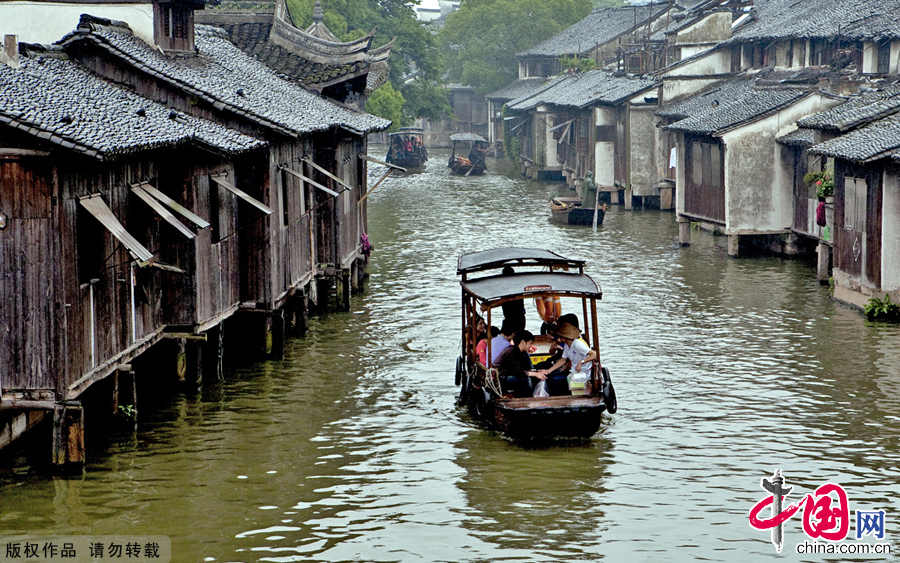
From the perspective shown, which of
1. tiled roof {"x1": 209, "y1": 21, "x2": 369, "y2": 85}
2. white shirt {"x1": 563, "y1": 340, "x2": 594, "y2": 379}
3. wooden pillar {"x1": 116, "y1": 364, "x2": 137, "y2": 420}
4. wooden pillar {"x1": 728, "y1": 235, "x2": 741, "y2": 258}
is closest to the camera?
wooden pillar {"x1": 116, "y1": 364, "x2": 137, "y2": 420}

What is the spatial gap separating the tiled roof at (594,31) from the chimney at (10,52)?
171ft

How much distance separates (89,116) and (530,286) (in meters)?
5.85

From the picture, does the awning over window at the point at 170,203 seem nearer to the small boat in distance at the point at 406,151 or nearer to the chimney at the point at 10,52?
the chimney at the point at 10,52

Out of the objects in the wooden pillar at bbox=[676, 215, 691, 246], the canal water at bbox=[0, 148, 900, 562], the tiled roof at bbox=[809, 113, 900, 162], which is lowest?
the canal water at bbox=[0, 148, 900, 562]

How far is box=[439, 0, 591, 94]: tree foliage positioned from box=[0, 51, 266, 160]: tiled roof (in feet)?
203

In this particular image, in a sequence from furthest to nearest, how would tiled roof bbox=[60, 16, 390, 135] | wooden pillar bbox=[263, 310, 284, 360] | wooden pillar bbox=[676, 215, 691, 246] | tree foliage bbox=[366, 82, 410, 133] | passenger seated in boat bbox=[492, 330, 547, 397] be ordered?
tree foliage bbox=[366, 82, 410, 133], wooden pillar bbox=[676, 215, 691, 246], wooden pillar bbox=[263, 310, 284, 360], tiled roof bbox=[60, 16, 390, 135], passenger seated in boat bbox=[492, 330, 547, 397]

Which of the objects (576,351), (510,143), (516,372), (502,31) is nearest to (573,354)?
(576,351)

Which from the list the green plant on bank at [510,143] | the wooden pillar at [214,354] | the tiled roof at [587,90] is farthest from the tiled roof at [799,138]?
the green plant on bank at [510,143]

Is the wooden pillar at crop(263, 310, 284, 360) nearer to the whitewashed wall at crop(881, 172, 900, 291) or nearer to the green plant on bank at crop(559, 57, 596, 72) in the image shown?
the whitewashed wall at crop(881, 172, 900, 291)

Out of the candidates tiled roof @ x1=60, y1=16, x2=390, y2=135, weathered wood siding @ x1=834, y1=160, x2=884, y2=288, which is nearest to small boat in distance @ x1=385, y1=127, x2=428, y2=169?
tiled roof @ x1=60, y1=16, x2=390, y2=135

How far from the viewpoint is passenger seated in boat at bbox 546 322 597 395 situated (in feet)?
49.2

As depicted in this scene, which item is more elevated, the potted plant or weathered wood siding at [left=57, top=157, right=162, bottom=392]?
the potted plant

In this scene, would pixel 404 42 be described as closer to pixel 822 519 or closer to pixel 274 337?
pixel 274 337

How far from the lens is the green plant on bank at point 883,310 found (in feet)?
70.1
